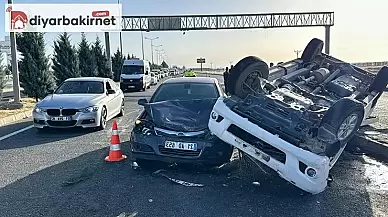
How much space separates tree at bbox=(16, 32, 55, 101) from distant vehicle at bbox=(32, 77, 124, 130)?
32.3 feet

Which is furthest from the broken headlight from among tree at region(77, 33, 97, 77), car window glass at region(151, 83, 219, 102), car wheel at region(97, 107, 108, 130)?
tree at region(77, 33, 97, 77)

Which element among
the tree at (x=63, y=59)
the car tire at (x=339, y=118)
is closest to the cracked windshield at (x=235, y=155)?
the car tire at (x=339, y=118)

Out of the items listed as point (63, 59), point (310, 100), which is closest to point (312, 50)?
point (310, 100)

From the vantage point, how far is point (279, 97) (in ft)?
19.3

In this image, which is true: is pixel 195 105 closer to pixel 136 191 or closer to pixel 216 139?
pixel 216 139

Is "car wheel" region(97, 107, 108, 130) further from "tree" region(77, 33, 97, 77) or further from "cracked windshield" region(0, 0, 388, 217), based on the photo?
"tree" region(77, 33, 97, 77)

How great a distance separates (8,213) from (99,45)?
37.9m

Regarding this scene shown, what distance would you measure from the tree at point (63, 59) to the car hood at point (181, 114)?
21963mm

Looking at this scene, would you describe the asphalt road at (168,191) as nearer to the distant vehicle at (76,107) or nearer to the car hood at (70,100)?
the distant vehicle at (76,107)

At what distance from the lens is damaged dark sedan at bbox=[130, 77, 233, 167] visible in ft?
20.2

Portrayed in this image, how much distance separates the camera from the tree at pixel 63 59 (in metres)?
27.4

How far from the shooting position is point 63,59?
27.5 m

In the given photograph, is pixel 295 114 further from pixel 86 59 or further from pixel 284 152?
pixel 86 59

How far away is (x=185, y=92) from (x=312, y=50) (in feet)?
8.14
